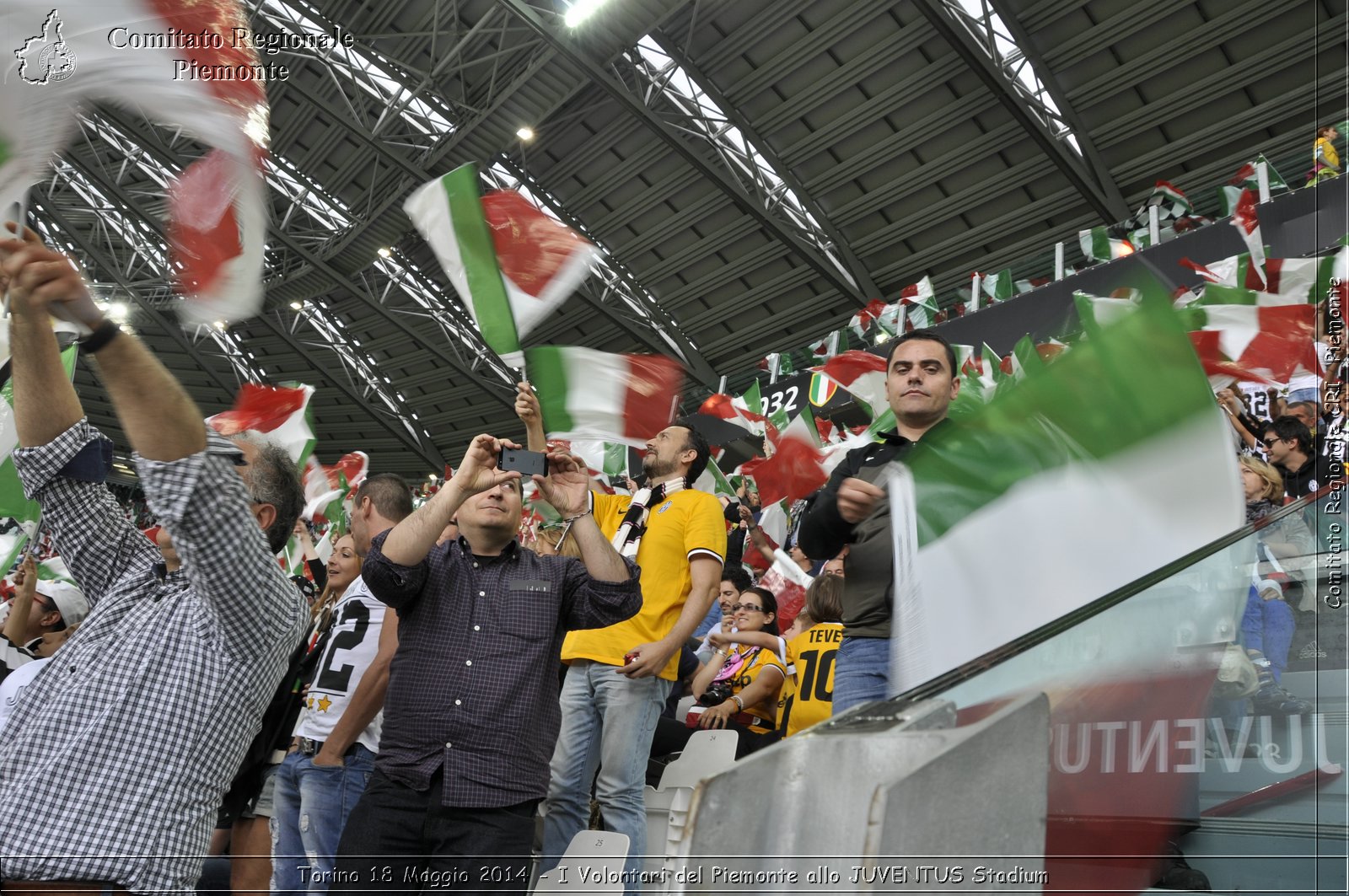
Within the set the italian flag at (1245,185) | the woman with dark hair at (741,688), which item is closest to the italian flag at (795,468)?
the woman with dark hair at (741,688)

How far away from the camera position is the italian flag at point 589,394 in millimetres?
4012

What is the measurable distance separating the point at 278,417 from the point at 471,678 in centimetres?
408

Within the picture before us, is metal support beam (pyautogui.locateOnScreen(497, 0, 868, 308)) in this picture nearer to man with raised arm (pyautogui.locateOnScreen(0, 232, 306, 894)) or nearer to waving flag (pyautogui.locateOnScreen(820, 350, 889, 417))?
waving flag (pyautogui.locateOnScreen(820, 350, 889, 417))

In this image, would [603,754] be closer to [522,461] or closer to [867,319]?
[522,461]

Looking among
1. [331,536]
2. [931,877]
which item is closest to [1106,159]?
[331,536]

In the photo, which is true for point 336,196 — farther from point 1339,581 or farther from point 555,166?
point 1339,581

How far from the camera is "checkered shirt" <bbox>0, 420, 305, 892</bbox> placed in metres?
1.68

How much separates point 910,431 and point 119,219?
80.6 feet

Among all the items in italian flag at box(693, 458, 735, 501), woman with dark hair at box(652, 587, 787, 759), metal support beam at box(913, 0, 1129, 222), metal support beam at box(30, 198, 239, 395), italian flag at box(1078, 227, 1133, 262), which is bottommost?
woman with dark hair at box(652, 587, 787, 759)

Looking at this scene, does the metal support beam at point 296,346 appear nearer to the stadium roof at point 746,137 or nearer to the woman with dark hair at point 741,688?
the stadium roof at point 746,137

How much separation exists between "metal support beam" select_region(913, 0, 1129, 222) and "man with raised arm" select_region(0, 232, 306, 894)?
12825mm

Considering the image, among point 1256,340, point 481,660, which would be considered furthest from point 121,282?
point 481,660

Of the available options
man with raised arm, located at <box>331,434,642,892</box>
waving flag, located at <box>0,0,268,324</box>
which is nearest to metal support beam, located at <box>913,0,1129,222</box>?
man with raised arm, located at <box>331,434,642,892</box>

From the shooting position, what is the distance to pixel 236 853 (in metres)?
3.49
